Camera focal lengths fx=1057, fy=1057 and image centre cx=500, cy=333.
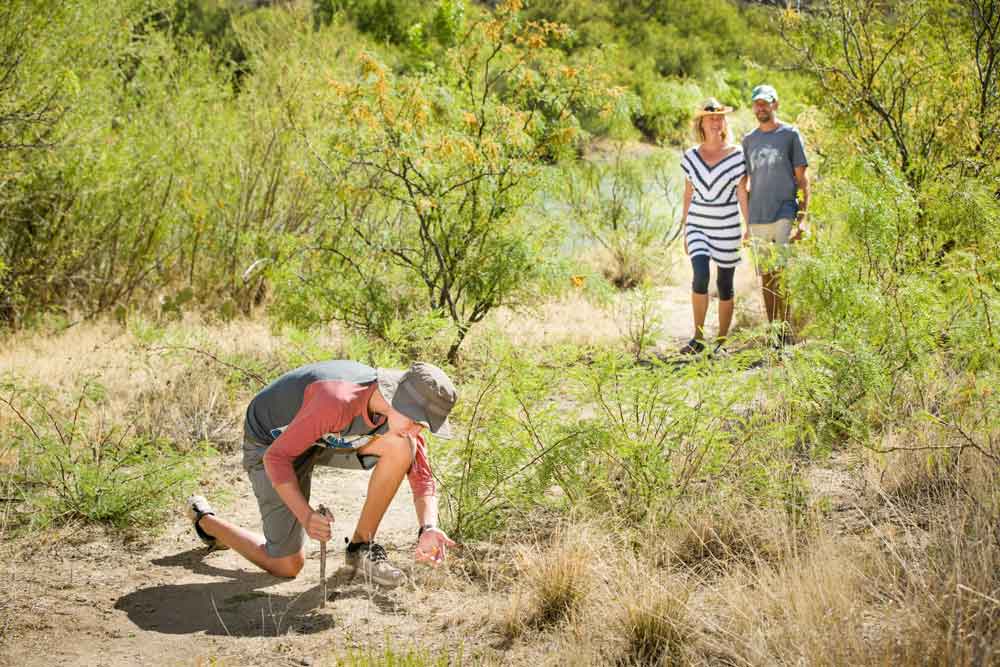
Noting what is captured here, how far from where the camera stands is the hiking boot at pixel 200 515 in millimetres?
4473

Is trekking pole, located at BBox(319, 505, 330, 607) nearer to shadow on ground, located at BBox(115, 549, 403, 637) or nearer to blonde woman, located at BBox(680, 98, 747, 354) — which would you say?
shadow on ground, located at BBox(115, 549, 403, 637)

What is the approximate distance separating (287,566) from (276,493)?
32cm

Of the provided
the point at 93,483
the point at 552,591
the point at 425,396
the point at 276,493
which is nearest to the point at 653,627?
the point at 552,591

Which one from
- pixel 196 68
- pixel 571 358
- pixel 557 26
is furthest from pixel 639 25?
pixel 571 358

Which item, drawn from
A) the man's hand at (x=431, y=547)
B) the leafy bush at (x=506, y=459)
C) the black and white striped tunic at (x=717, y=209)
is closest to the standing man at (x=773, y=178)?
the black and white striped tunic at (x=717, y=209)

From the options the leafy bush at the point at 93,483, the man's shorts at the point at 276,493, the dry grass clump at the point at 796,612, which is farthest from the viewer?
the leafy bush at the point at 93,483

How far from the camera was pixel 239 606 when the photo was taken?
4.02 meters

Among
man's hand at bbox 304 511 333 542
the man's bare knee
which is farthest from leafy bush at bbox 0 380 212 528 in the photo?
man's hand at bbox 304 511 333 542

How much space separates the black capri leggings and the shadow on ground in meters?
3.91

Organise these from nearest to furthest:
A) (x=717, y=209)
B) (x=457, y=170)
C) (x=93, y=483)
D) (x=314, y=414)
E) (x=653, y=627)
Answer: (x=653, y=627) → (x=314, y=414) → (x=93, y=483) → (x=457, y=170) → (x=717, y=209)

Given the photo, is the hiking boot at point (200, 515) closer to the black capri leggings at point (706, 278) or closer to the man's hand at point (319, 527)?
the man's hand at point (319, 527)

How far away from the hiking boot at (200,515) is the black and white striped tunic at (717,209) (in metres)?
4.07

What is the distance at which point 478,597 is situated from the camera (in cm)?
389

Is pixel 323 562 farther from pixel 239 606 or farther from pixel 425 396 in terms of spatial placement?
pixel 425 396
